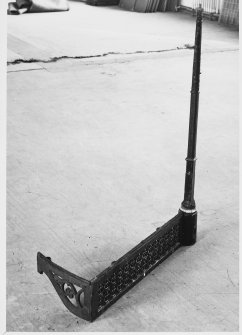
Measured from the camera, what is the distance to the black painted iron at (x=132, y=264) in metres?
2.78

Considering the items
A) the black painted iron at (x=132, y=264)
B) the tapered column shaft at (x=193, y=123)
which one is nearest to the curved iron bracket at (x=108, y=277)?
the black painted iron at (x=132, y=264)

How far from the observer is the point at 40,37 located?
9094 mm

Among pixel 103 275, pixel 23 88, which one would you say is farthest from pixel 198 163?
pixel 23 88

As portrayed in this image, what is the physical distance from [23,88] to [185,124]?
6.84 ft

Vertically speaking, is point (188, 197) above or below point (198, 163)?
above

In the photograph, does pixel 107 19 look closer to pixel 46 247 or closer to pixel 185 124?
pixel 185 124

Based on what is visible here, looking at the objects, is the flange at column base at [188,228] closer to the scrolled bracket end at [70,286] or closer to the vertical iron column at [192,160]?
the vertical iron column at [192,160]

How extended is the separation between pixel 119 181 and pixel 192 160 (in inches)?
46.2

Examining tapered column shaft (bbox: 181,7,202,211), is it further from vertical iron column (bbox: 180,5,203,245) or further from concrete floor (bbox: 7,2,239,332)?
concrete floor (bbox: 7,2,239,332)

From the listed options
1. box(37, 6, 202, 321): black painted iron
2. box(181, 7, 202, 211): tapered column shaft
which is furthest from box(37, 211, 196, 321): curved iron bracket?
box(181, 7, 202, 211): tapered column shaft

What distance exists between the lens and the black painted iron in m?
2.78

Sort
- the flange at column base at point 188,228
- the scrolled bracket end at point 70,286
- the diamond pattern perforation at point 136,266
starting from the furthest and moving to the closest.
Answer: the flange at column base at point 188,228 → the diamond pattern perforation at point 136,266 → the scrolled bracket end at point 70,286

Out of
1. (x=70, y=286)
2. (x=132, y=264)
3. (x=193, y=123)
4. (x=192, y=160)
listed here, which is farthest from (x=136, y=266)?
(x=193, y=123)

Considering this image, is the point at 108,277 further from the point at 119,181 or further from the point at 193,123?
the point at 119,181
